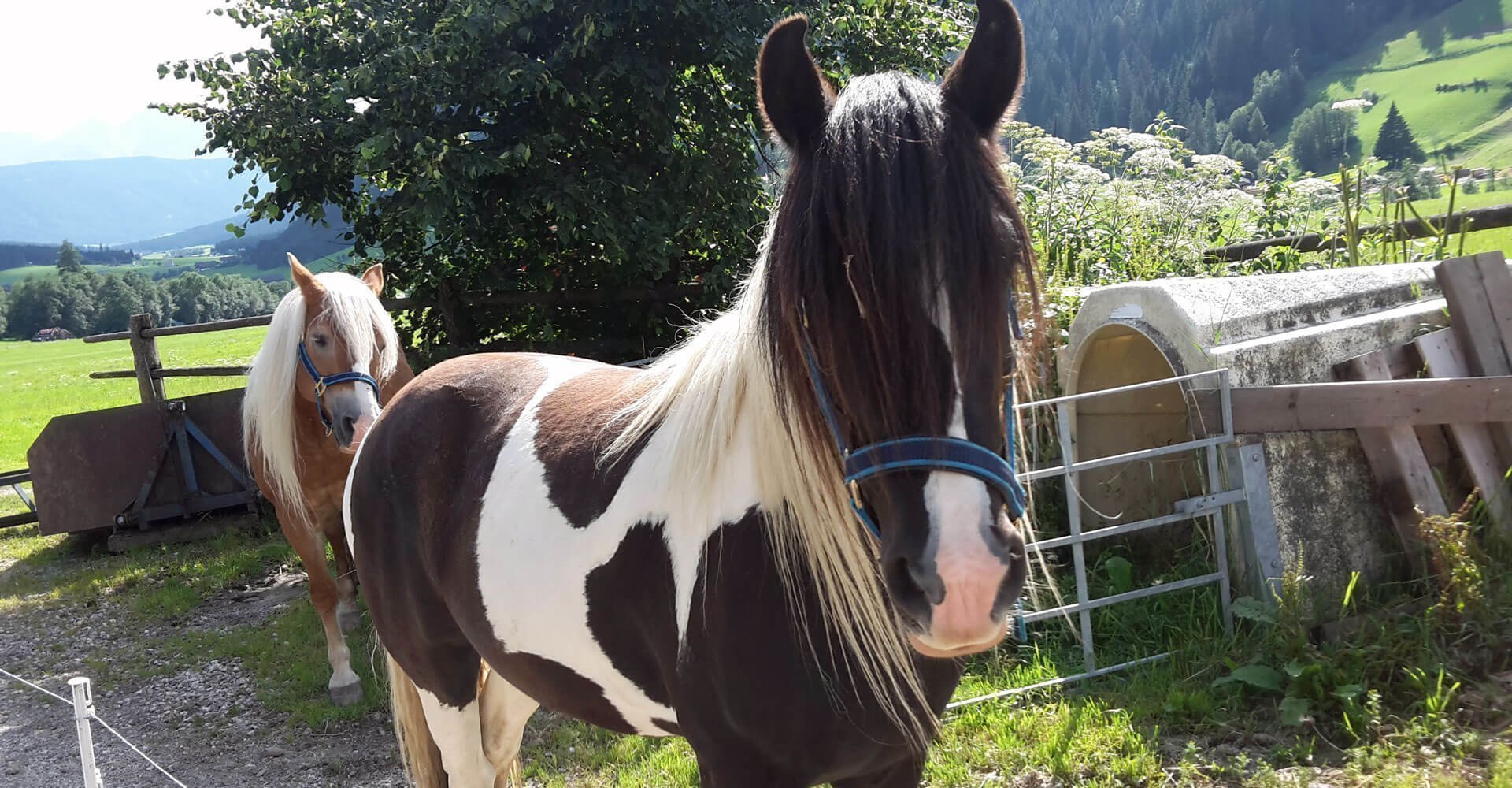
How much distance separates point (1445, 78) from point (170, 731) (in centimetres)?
8273

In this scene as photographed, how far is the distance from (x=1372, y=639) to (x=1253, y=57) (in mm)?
80180

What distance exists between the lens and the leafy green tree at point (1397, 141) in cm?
4697

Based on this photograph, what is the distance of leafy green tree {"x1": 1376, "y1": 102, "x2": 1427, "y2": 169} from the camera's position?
46969 millimetres

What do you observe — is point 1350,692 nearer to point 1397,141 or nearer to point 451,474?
point 451,474

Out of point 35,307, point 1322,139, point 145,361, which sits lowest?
point 145,361

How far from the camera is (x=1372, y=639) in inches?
129

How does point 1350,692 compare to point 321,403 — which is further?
point 321,403

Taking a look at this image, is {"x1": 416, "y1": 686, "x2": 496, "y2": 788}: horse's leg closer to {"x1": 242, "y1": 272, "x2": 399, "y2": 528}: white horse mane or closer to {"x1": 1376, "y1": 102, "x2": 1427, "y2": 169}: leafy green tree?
{"x1": 242, "y1": 272, "x2": 399, "y2": 528}: white horse mane

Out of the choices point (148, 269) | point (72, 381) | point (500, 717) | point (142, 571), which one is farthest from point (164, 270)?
point (500, 717)

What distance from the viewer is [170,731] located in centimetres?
435

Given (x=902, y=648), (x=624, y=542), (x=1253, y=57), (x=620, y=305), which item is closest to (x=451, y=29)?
(x=620, y=305)

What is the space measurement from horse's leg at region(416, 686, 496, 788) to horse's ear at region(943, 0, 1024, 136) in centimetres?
204

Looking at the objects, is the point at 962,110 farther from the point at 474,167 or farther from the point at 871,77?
the point at 474,167

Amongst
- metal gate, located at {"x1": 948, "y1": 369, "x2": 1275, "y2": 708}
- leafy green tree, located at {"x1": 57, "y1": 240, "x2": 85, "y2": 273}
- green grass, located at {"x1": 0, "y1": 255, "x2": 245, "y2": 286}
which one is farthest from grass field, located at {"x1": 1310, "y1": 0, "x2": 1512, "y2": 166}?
green grass, located at {"x1": 0, "y1": 255, "x2": 245, "y2": 286}
